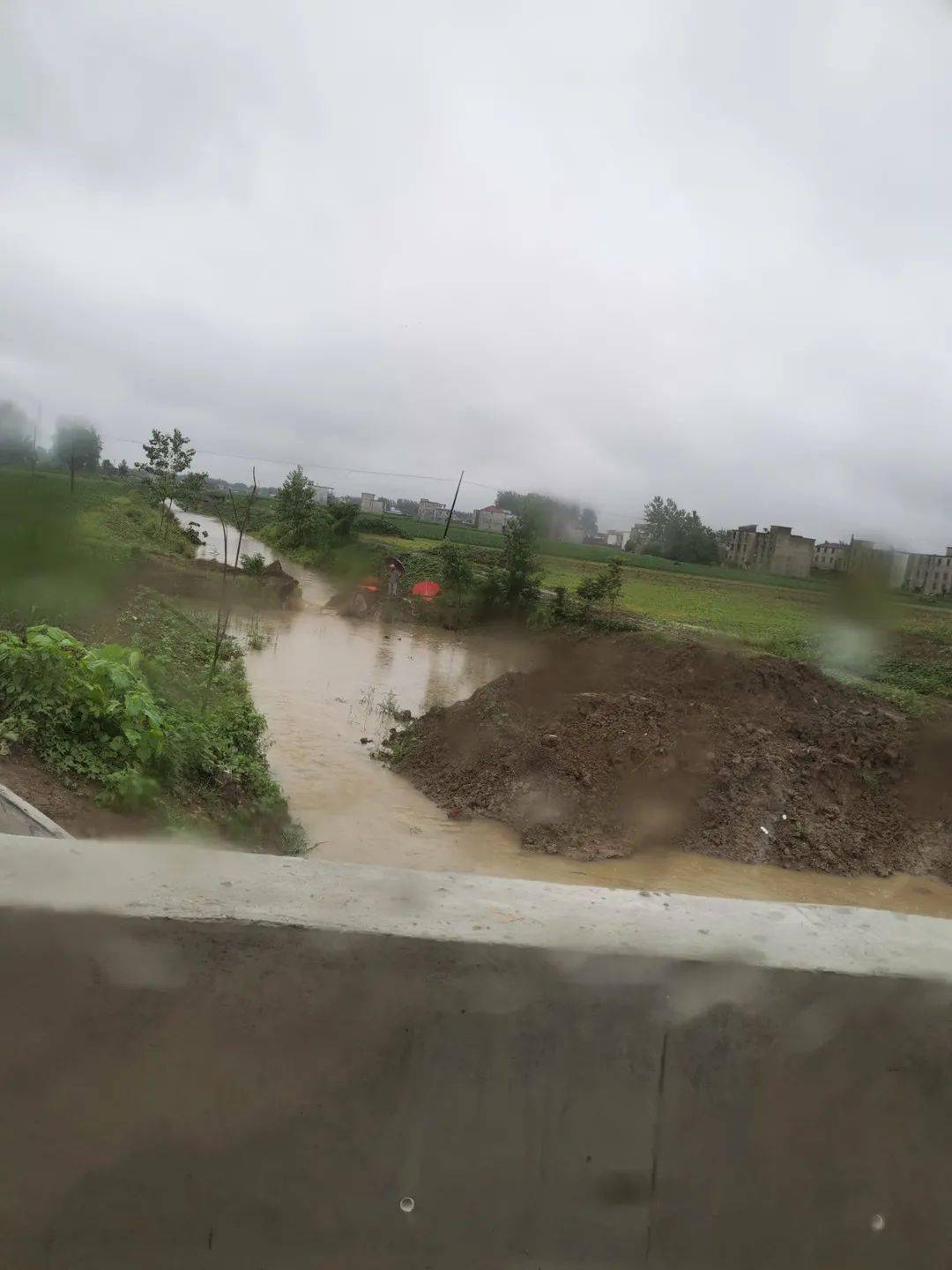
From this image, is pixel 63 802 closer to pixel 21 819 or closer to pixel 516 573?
pixel 21 819

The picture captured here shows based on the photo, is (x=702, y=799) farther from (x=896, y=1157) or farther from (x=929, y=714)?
(x=896, y=1157)

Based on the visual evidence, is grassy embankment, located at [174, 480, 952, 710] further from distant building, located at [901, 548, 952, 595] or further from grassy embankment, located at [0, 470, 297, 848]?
grassy embankment, located at [0, 470, 297, 848]

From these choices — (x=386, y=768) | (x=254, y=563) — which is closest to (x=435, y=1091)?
(x=254, y=563)

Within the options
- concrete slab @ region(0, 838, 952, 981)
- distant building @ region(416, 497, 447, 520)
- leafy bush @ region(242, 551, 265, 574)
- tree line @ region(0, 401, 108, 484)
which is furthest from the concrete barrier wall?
leafy bush @ region(242, 551, 265, 574)

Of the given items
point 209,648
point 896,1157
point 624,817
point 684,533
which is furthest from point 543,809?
point 896,1157

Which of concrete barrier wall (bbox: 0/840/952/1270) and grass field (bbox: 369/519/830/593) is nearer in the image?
concrete barrier wall (bbox: 0/840/952/1270)

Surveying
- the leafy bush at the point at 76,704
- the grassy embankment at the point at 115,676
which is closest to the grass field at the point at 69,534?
the grassy embankment at the point at 115,676

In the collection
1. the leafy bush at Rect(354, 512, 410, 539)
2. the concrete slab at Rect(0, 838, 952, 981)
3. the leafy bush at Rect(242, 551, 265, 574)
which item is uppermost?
the leafy bush at Rect(354, 512, 410, 539)
